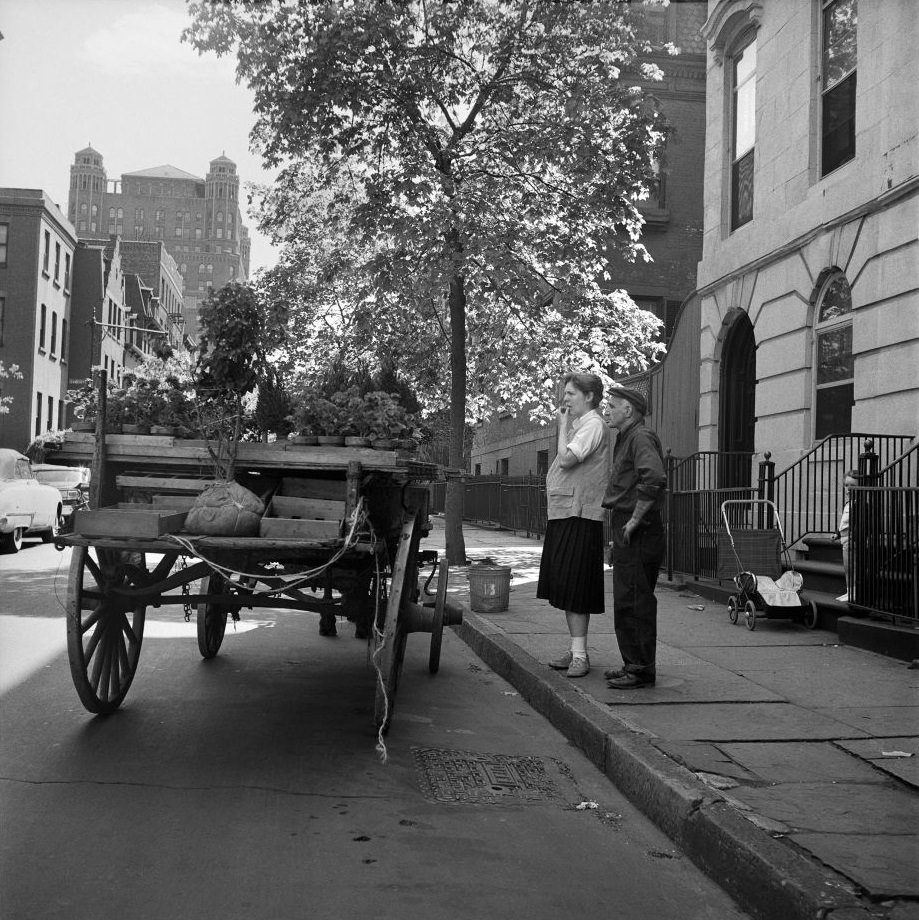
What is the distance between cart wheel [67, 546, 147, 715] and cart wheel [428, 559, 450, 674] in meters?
1.99

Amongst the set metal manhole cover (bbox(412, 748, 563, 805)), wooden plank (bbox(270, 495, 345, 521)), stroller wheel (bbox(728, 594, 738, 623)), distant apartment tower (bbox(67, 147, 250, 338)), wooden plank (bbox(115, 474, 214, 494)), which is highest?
distant apartment tower (bbox(67, 147, 250, 338))

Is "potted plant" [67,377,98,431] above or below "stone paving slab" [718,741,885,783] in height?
above

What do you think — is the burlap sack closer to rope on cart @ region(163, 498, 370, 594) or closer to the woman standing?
rope on cart @ region(163, 498, 370, 594)

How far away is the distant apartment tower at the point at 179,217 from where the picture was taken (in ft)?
476

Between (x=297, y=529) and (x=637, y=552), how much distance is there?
2366 mm

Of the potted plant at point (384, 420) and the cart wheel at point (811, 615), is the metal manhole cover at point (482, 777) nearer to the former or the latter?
the potted plant at point (384, 420)

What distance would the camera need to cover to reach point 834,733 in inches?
204

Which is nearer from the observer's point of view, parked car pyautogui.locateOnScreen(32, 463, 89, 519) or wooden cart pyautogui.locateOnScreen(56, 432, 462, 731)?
wooden cart pyautogui.locateOnScreen(56, 432, 462, 731)

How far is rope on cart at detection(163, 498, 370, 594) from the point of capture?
4812mm

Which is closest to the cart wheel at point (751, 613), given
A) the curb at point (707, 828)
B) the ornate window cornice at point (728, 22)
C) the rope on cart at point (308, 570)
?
the curb at point (707, 828)

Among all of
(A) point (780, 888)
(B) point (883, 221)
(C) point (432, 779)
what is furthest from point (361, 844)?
(B) point (883, 221)

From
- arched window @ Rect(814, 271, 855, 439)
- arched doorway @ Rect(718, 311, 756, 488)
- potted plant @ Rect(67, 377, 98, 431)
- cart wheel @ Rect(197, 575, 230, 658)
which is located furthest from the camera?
arched doorway @ Rect(718, 311, 756, 488)

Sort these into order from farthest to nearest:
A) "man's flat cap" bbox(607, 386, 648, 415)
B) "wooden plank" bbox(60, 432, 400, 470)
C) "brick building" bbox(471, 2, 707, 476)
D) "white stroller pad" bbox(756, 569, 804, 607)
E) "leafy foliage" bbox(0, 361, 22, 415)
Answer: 1. "leafy foliage" bbox(0, 361, 22, 415)
2. "brick building" bbox(471, 2, 707, 476)
3. "white stroller pad" bbox(756, 569, 804, 607)
4. "man's flat cap" bbox(607, 386, 648, 415)
5. "wooden plank" bbox(60, 432, 400, 470)

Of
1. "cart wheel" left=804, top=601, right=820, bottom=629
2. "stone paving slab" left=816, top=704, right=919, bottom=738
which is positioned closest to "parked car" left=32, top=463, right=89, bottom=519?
"cart wheel" left=804, top=601, right=820, bottom=629
